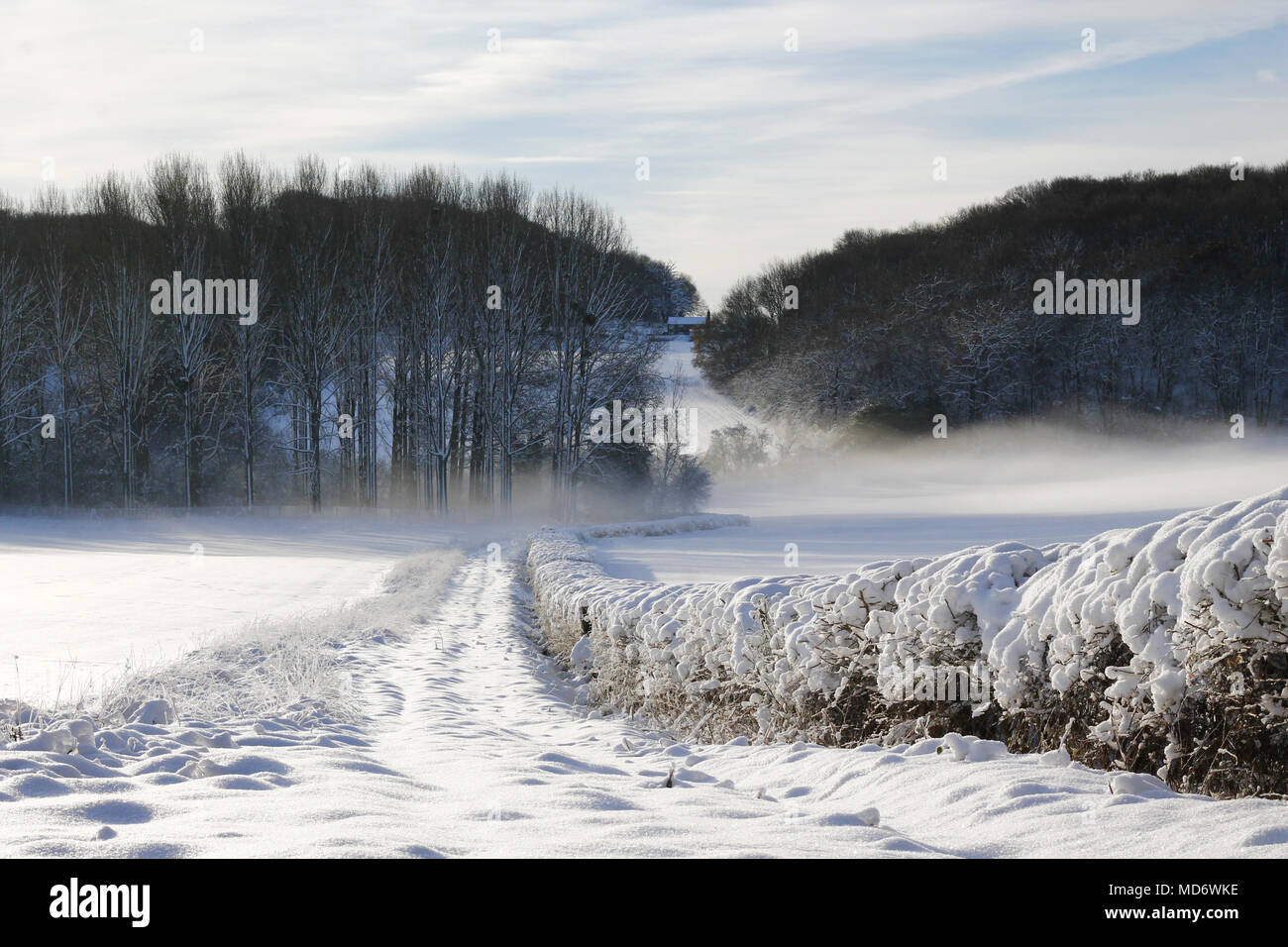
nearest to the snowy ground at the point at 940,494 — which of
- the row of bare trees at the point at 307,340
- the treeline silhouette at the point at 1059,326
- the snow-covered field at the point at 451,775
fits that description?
the treeline silhouette at the point at 1059,326

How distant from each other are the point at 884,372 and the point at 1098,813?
67608mm

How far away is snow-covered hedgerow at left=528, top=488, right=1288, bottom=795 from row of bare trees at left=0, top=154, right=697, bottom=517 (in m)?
35.8

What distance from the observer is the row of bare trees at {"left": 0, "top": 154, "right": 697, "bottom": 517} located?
42531 mm

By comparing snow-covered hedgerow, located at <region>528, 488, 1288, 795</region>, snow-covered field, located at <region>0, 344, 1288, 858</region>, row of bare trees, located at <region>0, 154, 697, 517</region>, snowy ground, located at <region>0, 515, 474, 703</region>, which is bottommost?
snowy ground, located at <region>0, 515, 474, 703</region>

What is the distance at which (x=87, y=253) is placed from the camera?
45438mm

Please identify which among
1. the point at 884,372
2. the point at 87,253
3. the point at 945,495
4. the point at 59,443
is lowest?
the point at 945,495

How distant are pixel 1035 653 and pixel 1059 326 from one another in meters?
67.6

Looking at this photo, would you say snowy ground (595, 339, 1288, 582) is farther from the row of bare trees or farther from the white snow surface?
the row of bare trees

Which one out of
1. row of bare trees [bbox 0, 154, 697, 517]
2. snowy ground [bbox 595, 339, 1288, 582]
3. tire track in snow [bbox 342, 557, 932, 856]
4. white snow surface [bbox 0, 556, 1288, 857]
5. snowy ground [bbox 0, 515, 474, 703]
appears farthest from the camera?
row of bare trees [bbox 0, 154, 697, 517]

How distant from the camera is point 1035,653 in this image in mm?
4773

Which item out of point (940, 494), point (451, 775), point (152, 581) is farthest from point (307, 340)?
point (451, 775)

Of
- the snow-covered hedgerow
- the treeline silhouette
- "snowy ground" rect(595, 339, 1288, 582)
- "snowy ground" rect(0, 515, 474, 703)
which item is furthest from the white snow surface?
the treeline silhouette
